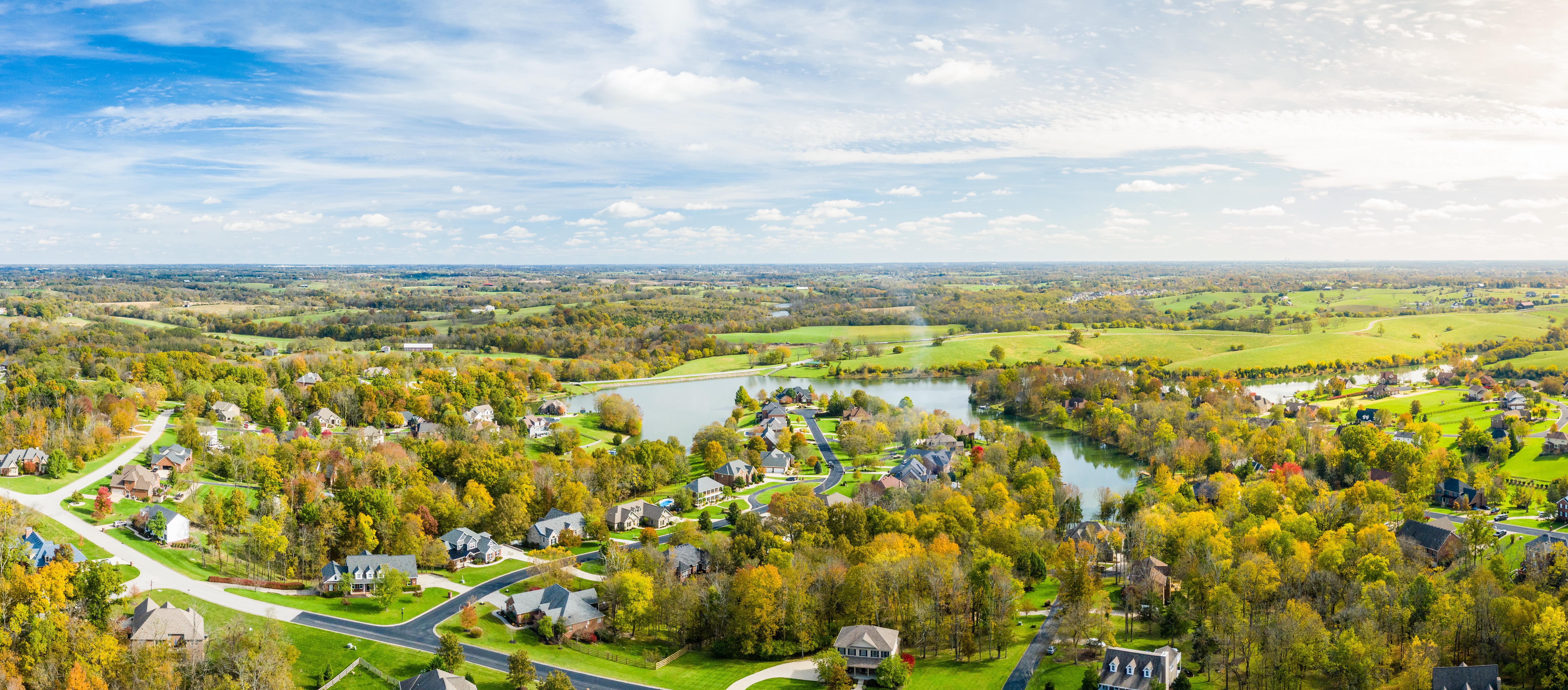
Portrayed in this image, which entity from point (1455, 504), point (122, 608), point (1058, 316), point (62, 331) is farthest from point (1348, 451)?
point (62, 331)

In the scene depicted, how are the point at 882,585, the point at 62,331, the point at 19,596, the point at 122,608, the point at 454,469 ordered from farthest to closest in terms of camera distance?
the point at 62,331 → the point at 454,469 → the point at 882,585 → the point at 122,608 → the point at 19,596

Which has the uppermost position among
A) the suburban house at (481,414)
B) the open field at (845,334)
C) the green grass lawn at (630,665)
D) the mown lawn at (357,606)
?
the open field at (845,334)

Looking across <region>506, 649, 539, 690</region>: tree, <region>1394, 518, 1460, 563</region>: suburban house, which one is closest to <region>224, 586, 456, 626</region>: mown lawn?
<region>506, 649, 539, 690</region>: tree

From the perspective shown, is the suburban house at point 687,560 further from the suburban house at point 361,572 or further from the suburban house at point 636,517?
the suburban house at point 361,572

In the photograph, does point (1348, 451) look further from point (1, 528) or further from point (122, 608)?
point (1, 528)

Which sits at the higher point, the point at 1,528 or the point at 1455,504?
the point at 1,528

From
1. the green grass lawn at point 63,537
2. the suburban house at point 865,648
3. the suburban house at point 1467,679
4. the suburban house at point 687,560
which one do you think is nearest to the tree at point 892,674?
the suburban house at point 865,648
